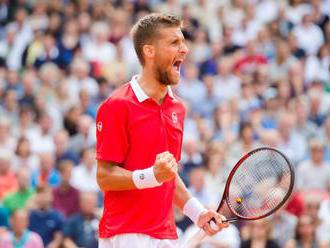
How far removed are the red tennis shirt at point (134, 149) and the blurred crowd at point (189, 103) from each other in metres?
4.42

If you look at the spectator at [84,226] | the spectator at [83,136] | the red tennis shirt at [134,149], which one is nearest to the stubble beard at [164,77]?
the red tennis shirt at [134,149]

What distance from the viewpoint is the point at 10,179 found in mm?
12281

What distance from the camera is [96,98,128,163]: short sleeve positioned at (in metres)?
5.98

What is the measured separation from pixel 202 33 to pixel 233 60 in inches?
36.0

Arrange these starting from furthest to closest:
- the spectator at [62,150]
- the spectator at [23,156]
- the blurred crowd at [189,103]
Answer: the spectator at [62,150] → the spectator at [23,156] → the blurred crowd at [189,103]

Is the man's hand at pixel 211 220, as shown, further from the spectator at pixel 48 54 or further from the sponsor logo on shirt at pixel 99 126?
the spectator at pixel 48 54

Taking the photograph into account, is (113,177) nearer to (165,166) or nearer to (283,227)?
(165,166)

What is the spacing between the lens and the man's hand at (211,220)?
20.1ft

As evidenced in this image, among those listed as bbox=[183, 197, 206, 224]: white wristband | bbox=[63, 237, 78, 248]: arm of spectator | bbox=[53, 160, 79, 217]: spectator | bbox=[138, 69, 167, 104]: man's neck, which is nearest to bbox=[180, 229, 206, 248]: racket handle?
Result: bbox=[183, 197, 206, 224]: white wristband

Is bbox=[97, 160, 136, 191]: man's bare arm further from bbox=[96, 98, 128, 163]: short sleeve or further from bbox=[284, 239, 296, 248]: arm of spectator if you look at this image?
bbox=[284, 239, 296, 248]: arm of spectator

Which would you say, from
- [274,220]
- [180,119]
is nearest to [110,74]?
[274,220]

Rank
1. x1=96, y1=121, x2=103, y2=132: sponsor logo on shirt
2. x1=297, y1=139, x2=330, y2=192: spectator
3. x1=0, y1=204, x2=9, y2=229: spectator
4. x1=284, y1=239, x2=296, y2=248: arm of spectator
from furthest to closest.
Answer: x1=297, y1=139, x2=330, y2=192: spectator < x1=0, y1=204, x2=9, y2=229: spectator < x1=284, y1=239, x2=296, y2=248: arm of spectator < x1=96, y1=121, x2=103, y2=132: sponsor logo on shirt

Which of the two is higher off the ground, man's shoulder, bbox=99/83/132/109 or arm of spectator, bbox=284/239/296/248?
man's shoulder, bbox=99/83/132/109

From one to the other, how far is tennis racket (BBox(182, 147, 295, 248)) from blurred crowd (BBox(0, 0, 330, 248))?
424 centimetres
